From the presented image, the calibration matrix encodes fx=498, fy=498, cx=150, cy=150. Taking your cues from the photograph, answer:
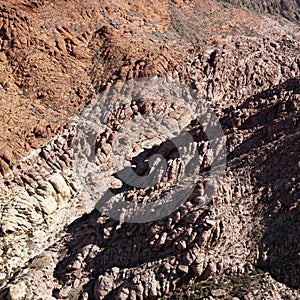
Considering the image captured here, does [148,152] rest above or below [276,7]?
below

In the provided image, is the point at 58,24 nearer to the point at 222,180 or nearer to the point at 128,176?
the point at 128,176

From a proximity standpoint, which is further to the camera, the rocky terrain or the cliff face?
the cliff face

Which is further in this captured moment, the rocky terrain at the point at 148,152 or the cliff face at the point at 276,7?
the cliff face at the point at 276,7

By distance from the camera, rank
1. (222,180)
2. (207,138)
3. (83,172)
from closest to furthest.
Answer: (222,180), (207,138), (83,172)

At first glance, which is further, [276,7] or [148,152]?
[276,7]

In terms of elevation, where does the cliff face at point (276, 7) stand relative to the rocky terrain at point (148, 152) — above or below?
above

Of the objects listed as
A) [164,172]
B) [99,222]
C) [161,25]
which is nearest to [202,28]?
[161,25]

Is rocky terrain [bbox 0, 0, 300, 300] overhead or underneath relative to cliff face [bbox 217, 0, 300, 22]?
underneath

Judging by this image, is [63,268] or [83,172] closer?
[63,268]
